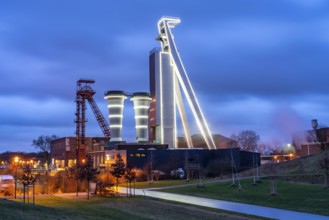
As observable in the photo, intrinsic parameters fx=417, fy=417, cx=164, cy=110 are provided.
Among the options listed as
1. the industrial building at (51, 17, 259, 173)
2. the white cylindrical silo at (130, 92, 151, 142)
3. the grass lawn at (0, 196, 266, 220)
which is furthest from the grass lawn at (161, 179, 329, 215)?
the white cylindrical silo at (130, 92, 151, 142)

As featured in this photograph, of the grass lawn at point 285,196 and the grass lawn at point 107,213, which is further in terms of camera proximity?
the grass lawn at point 285,196

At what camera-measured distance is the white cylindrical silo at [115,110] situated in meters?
99.9

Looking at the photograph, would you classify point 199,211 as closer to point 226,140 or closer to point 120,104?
point 120,104

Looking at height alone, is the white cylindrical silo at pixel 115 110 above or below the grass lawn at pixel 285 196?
above

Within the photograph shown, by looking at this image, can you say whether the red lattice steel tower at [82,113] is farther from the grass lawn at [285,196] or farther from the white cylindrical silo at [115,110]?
the grass lawn at [285,196]

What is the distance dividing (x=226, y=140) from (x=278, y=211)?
100362 mm

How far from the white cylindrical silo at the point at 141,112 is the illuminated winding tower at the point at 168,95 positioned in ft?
4.91

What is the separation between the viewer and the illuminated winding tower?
319 ft

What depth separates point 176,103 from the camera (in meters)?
102

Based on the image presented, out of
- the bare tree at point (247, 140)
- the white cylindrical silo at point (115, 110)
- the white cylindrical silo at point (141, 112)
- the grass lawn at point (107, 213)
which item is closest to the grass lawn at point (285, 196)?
the grass lawn at point (107, 213)

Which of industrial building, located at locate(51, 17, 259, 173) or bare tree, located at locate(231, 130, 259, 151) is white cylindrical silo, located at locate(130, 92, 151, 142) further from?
bare tree, located at locate(231, 130, 259, 151)

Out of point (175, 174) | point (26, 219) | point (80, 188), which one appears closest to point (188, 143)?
point (175, 174)

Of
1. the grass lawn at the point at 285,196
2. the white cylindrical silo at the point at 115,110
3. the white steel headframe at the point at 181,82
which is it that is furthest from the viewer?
the white cylindrical silo at the point at 115,110

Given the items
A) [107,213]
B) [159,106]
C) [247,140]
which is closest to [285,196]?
[107,213]
